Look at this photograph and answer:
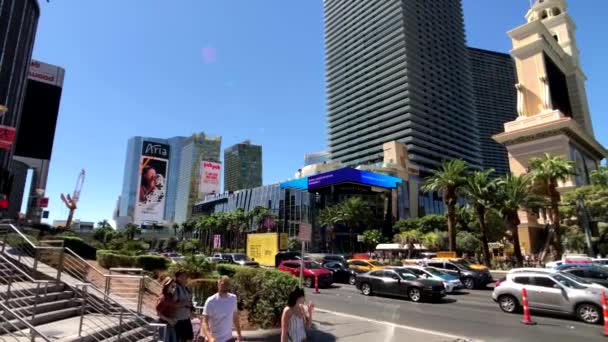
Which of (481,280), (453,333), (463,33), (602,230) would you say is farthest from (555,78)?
(463,33)

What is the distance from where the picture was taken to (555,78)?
80062 mm

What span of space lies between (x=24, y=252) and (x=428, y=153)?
463 ft

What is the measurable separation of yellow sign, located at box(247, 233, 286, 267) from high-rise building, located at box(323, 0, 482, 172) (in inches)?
4041

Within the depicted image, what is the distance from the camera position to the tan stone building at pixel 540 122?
2527 inches

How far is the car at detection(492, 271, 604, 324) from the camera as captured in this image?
12227 mm

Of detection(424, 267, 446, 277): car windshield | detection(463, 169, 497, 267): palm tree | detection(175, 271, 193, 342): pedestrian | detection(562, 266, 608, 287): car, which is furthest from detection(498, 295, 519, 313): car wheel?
detection(463, 169, 497, 267): palm tree

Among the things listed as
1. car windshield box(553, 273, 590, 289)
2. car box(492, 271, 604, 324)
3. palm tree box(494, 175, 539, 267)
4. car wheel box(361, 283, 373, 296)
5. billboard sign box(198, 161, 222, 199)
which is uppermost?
billboard sign box(198, 161, 222, 199)

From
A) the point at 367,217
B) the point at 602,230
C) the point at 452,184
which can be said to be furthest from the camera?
the point at 367,217

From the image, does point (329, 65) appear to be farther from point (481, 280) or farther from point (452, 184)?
point (481, 280)

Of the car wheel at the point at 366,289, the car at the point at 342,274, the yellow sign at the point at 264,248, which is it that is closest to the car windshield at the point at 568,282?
the car wheel at the point at 366,289

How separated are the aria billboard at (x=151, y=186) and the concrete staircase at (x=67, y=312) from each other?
2150cm

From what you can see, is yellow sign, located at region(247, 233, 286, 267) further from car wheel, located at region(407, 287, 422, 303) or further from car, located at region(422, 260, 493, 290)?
car wheel, located at region(407, 287, 422, 303)

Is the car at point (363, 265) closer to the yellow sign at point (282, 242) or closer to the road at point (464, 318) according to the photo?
the road at point (464, 318)

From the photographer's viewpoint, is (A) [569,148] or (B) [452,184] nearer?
(B) [452,184]
